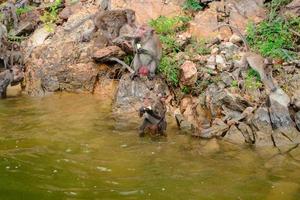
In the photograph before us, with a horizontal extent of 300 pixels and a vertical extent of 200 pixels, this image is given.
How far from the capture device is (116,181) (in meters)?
6.81

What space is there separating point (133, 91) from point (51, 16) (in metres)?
5.09

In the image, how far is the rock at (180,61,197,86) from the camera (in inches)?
416

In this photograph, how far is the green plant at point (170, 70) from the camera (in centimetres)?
1099

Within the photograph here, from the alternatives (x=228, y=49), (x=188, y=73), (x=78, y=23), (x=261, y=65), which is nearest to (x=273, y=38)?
(x=228, y=49)

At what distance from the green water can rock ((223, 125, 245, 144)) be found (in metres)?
0.28

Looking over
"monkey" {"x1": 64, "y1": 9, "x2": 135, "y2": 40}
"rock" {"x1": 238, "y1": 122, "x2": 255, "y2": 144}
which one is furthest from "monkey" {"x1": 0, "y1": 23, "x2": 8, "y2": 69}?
"rock" {"x1": 238, "y1": 122, "x2": 255, "y2": 144}

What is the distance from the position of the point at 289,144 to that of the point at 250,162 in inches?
46.8

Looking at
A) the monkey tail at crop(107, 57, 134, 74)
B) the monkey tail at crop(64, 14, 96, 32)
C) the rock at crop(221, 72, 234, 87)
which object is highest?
the monkey tail at crop(64, 14, 96, 32)

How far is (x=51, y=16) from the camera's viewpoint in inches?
571

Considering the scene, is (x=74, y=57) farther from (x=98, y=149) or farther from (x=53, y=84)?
(x=98, y=149)

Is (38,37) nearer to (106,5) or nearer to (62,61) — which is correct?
(62,61)

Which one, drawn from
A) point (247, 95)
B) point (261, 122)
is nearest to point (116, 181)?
point (261, 122)

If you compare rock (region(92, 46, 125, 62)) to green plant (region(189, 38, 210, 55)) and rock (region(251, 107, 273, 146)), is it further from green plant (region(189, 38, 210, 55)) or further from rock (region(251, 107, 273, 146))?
rock (region(251, 107, 273, 146))

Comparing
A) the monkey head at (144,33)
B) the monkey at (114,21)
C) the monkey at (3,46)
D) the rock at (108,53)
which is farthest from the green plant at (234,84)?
the monkey at (3,46)
